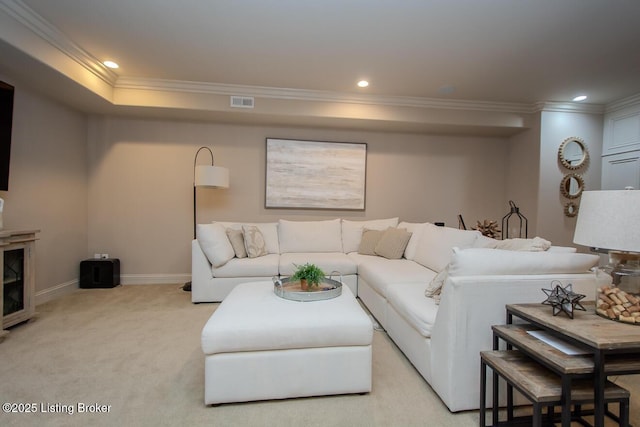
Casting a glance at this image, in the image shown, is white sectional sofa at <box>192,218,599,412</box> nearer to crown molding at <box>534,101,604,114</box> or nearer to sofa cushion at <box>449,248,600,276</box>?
sofa cushion at <box>449,248,600,276</box>

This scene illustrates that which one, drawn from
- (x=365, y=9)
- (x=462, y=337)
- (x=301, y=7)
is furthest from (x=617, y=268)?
(x=301, y=7)

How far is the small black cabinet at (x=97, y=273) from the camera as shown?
3.72 meters

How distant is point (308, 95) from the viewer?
3756 mm

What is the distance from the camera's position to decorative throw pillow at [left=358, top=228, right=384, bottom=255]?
3789mm

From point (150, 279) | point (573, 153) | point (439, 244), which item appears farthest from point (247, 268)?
point (573, 153)

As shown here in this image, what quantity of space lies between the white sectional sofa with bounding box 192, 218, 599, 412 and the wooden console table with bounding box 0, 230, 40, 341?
4.36 ft

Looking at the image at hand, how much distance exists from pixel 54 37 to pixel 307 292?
3.03 metres

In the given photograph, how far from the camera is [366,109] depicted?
12.8 feet

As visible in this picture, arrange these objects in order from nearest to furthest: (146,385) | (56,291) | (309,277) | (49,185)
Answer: (146,385), (309,277), (49,185), (56,291)

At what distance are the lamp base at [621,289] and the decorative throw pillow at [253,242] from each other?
9.76 ft

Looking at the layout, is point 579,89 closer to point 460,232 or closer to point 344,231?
point 460,232

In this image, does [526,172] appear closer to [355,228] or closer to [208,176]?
[355,228]

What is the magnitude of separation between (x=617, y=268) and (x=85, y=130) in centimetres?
522

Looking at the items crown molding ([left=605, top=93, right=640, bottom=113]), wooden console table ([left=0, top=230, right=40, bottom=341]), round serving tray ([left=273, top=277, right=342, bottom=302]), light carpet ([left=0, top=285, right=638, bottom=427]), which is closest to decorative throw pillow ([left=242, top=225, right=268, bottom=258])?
light carpet ([left=0, top=285, right=638, bottom=427])
